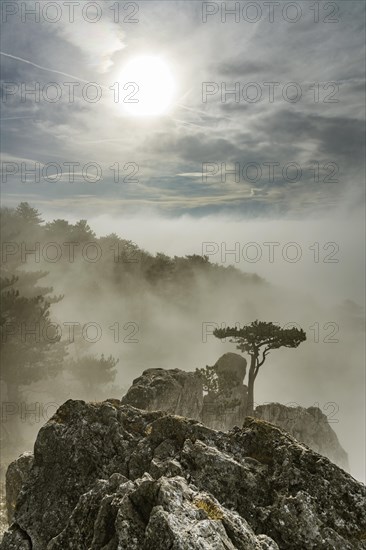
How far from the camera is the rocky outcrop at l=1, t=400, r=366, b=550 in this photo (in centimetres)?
655

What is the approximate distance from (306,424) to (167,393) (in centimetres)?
2295

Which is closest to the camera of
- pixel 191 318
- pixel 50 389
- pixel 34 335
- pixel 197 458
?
pixel 197 458

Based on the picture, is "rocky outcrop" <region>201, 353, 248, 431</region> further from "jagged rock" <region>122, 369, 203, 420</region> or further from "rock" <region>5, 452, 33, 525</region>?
"rock" <region>5, 452, 33, 525</region>

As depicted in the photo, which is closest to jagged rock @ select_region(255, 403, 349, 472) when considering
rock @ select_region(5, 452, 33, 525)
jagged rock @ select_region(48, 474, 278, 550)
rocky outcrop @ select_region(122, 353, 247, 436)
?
rocky outcrop @ select_region(122, 353, 247, 436)

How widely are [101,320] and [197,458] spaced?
76.6 metres

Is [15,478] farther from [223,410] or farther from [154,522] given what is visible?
[223,410]

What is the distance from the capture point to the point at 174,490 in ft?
22.8

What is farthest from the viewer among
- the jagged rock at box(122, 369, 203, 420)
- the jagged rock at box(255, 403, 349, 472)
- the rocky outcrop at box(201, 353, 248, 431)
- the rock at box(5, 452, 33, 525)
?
the jagged rock at box(255, 403, 349, 472)

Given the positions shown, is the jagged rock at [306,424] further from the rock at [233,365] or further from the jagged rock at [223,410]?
the rock at [233,365]

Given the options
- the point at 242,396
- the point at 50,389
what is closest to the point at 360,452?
the point at 242,396

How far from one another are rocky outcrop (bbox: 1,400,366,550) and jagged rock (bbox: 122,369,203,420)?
13.6 metres

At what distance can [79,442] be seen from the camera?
33.0 feet

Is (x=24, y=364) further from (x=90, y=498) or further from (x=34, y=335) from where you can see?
(x=90, y=498)

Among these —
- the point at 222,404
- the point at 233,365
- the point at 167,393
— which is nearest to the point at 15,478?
the point at 167,393
